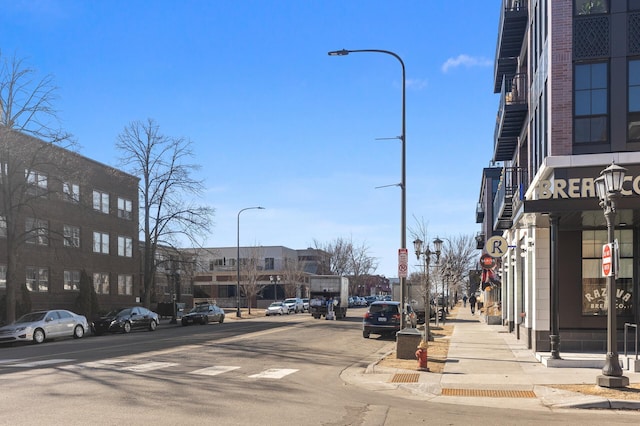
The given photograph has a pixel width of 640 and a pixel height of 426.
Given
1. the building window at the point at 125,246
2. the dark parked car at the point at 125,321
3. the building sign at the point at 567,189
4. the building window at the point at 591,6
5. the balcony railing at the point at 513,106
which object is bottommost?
the dark parked car at the point at 125,321

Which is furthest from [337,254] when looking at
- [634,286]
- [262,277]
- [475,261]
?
[634,286]

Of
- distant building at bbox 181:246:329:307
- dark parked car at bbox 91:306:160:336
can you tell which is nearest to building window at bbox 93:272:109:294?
dark parked car at bbox 91:306:160:336

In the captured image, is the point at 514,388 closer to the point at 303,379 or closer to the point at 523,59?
the point at 303,379

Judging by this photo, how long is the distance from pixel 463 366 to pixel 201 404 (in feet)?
26.5

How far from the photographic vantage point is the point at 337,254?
94.4 metres

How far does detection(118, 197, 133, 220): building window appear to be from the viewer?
48031mm

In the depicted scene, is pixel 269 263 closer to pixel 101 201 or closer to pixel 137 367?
pixel 101 201

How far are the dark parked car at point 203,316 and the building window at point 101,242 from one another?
979cm

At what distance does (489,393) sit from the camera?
38.5 ft

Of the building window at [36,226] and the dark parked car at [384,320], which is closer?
the dark parked car at [384,320]

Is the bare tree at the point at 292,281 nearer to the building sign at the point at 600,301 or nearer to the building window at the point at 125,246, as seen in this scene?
the building window at the point at 125,246

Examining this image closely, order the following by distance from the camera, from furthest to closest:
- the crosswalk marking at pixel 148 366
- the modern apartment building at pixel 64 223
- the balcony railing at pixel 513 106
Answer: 1. the modern apartment building at pixel 64 223
2. the balcony railing at pixel 513 106
3. the crosswalk marking at pixel 148 366

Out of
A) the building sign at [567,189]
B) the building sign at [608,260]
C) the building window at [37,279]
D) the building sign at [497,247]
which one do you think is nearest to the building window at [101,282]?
the building window at [37,279]

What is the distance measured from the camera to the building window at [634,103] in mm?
16250
